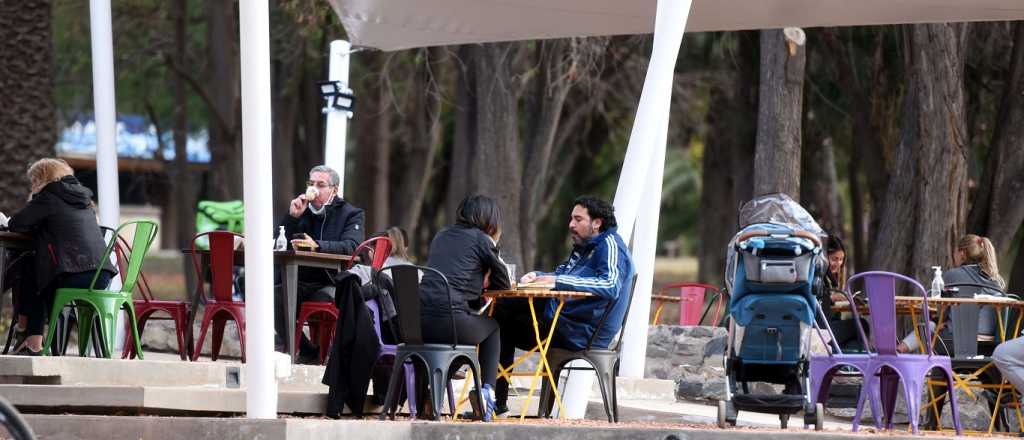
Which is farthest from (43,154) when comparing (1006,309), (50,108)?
(1006,309)

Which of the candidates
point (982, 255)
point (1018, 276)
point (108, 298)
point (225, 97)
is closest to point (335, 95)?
point (108, 298)

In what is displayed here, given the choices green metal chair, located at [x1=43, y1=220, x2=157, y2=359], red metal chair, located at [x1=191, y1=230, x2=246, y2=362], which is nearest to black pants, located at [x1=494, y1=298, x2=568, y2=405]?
red metal chair, located at [x1=191, y1=230, x2=246, y2=362]

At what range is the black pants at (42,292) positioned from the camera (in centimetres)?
916

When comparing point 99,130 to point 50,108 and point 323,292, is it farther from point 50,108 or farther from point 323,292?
point 50,108

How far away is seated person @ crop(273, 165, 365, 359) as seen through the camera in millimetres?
9992

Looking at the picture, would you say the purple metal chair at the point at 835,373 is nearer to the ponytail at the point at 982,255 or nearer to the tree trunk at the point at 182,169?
the ponytail at the point at 982,255

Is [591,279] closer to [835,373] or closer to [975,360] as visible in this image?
[835,373]

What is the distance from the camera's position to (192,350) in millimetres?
9656

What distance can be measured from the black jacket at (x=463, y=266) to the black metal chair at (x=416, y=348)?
0.46 feet

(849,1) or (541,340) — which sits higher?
(849,1)

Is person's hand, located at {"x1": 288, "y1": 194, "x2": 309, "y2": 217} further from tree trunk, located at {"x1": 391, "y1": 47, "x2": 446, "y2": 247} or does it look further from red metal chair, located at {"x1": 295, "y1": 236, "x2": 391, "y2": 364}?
tree trunk, located at {"x1": 391, "y1": 47, "x2": 446, "y2": 247}

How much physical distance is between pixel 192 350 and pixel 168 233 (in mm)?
36375

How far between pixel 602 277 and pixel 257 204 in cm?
178

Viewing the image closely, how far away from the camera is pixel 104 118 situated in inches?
428
